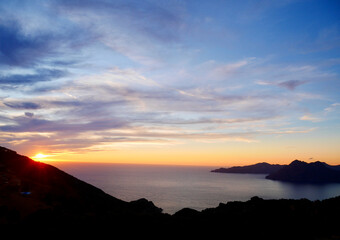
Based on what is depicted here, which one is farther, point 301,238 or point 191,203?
point 191,203

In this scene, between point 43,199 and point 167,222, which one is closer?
point 167,222

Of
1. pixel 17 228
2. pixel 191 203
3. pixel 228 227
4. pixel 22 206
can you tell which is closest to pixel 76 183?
pixel 22 206

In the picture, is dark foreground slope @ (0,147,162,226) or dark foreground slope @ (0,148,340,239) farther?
dark foreground slope @ (0,147,162,226)

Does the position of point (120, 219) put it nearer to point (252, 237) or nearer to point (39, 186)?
point (252, 237)

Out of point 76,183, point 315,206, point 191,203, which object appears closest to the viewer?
point 315,206

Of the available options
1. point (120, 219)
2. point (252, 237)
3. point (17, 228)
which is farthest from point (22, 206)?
point (252, 237)

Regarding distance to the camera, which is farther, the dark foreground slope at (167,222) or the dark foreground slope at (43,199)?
the dark foreground slope at (43,199)

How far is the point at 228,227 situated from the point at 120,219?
1257 cm

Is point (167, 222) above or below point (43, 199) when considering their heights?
below

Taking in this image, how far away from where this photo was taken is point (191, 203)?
365ft

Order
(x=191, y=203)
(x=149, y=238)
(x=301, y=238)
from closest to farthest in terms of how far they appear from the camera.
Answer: (x=301, y=238), (x=149, y=238), (x=191, y=203)

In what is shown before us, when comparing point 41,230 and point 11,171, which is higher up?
point 11,171

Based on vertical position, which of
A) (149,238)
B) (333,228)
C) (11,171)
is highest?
(11,171)

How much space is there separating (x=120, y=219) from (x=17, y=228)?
34.6 feet
